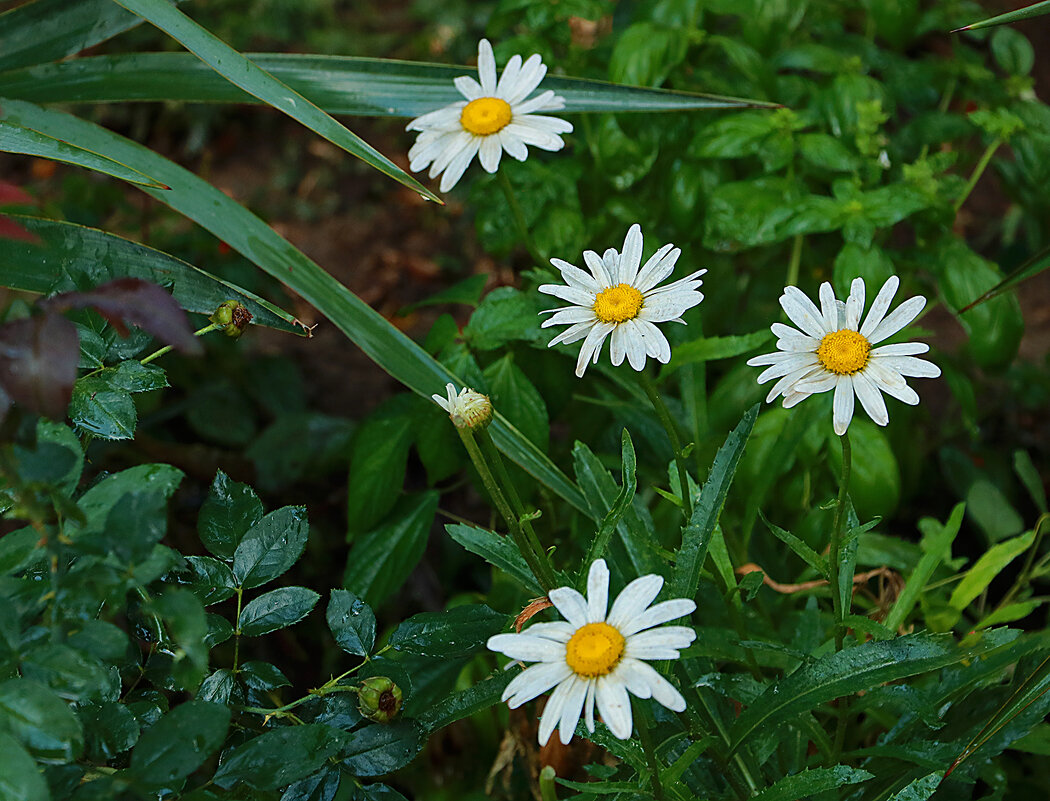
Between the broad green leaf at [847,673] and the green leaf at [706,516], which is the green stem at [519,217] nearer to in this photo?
the green leaf at [706,516]

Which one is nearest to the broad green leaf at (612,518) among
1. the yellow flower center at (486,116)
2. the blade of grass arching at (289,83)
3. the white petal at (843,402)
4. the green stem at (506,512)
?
the green stem at (506,512)

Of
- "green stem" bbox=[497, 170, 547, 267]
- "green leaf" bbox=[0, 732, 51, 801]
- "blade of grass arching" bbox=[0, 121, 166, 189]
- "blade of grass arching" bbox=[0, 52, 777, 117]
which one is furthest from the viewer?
"blade of grass arching" bbox=[0, 52, 777, 117]

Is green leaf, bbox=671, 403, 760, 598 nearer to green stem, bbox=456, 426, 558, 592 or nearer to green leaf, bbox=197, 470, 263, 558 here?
green stem, bbox=456, 426, 558, 592

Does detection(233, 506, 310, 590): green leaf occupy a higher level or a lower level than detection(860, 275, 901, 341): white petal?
lower

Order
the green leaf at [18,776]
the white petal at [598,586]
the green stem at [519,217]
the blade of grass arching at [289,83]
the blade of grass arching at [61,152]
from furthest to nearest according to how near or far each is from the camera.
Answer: the blade of grass arching at [289,83] < the green stem at [519,217] < the blade of grass arching at [61,152] < the white petal at [598,586] < the green leaf at [18,776]

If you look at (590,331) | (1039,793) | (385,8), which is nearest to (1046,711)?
(1039,793)

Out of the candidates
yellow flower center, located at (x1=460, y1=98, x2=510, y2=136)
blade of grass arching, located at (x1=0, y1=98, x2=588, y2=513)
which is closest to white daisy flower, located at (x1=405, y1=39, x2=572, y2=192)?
yellow flower center, located at (x1=460, y1=98, x2=510, y2=136)

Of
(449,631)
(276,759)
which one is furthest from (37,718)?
(449,631)
